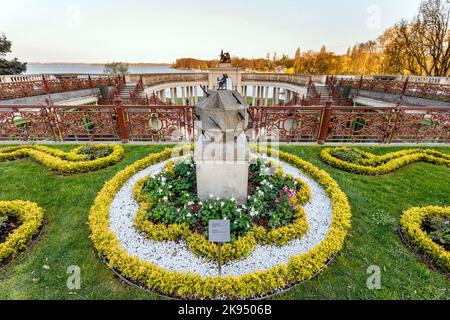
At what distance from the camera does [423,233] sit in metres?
4.18

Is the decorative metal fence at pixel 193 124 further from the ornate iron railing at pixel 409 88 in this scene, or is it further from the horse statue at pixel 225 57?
the horse statue at pixel 225 57

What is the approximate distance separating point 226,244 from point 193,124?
Result: 19.8 ft

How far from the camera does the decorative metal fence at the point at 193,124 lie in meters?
8.58

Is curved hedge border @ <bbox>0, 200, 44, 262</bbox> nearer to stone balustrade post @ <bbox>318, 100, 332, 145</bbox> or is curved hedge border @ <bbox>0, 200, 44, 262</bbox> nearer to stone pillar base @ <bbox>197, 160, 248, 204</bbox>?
stone pillar base @ <bbox>197, 160, 248, 204</bbox>

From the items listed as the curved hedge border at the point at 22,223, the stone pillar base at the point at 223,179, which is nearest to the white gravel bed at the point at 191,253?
the stone pillar base at the point at 223,179

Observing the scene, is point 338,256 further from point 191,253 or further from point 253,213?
point 191,253

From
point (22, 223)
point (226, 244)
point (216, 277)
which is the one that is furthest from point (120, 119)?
point (216, 277)

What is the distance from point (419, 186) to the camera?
6168 millimetres

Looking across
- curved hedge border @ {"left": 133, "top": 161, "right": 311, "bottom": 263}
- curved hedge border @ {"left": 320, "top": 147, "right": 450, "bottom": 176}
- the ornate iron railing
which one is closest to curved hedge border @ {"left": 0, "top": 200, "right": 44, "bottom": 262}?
curved hedge border @ {"left": 133, "top": 161, "right": 311, "bottom": 263}

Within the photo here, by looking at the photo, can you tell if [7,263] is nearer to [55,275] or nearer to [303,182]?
[55,275]

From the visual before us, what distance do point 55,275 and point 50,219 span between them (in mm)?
1826

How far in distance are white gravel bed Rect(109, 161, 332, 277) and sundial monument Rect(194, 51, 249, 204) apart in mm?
1378

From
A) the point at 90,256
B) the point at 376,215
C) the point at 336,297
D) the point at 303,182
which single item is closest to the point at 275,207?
the point at 303,182

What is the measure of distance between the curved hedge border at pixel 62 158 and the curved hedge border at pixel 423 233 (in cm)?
818
